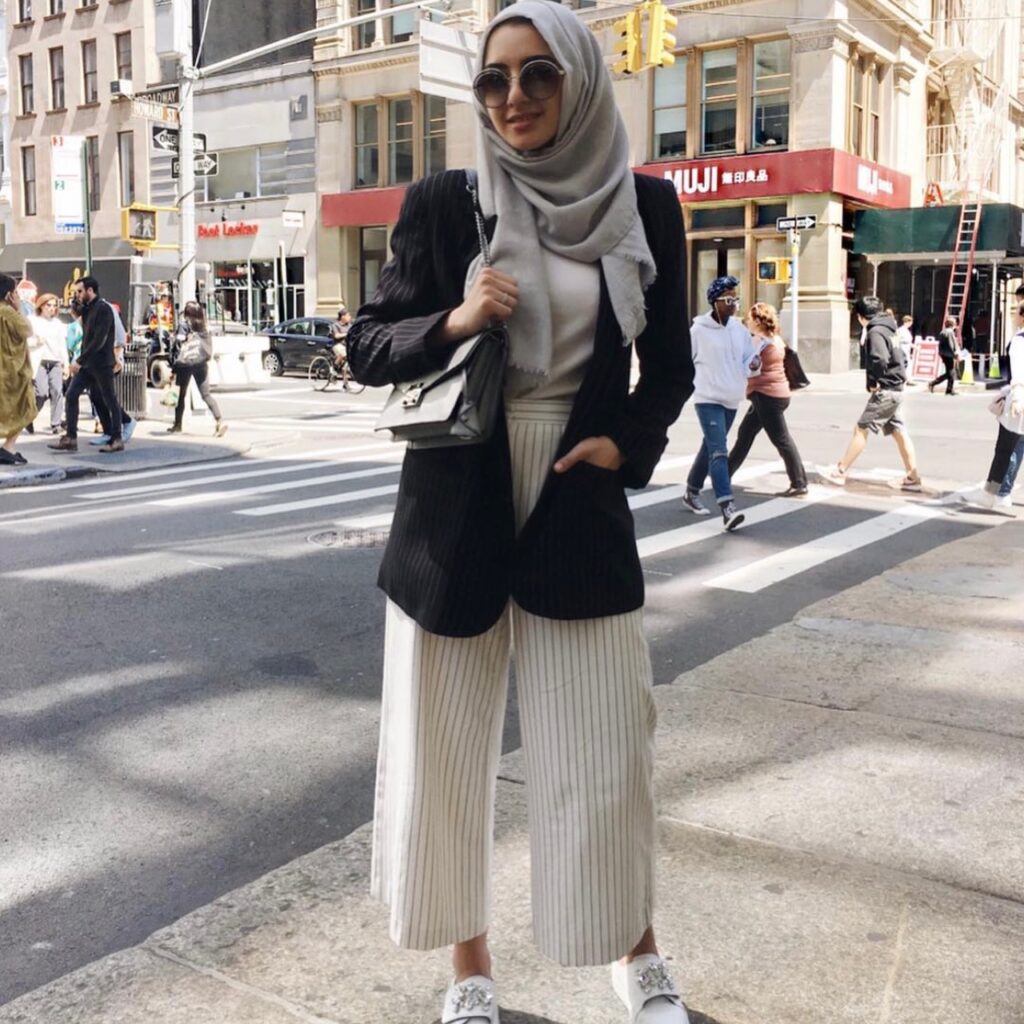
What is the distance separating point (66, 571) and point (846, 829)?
576 cm

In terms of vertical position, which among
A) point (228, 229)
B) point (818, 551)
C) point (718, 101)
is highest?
point (718, 101)

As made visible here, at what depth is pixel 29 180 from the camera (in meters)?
50.3

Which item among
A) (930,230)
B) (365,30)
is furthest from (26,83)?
(930,230)

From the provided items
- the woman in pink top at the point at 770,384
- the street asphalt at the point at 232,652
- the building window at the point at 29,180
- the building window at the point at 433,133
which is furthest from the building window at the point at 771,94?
the building window at the point at 29,180

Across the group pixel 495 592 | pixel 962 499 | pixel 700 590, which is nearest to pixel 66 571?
pixel 700 590

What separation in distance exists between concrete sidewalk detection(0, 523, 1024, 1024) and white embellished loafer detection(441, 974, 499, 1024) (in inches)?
4.3

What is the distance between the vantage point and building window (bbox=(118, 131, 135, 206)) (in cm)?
4612

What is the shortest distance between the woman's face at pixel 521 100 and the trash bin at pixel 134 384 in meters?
16.5

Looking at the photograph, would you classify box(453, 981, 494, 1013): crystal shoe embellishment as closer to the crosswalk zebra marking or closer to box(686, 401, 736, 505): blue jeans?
the crosswalk zebra marking

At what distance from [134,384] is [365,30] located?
85.4 ft

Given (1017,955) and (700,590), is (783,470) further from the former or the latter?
(1017,955)

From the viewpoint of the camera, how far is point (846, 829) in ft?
12.3

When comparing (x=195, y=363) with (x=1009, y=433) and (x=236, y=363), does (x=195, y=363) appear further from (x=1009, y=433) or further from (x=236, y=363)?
(x=236, y=363)

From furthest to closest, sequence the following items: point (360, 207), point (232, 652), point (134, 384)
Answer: point (360, 207), point (134, 384), point (232, 652)
